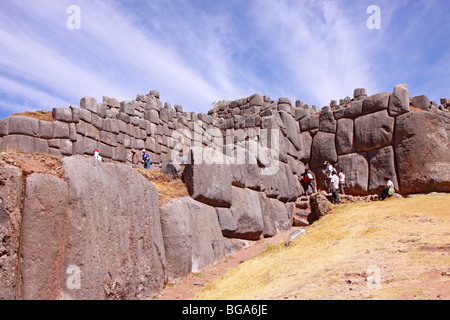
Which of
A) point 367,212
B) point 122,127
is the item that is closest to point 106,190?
point 367,212

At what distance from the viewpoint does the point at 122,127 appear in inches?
557

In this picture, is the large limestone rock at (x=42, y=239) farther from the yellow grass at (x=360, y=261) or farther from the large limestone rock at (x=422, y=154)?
the large limestone rock at (x=422, y=154)

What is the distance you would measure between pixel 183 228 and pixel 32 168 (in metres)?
3.29

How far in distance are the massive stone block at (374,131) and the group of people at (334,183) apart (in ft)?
5.20

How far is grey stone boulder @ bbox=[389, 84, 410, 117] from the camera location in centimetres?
1452

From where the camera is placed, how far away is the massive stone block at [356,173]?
49.7 ft

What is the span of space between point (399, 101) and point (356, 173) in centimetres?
348

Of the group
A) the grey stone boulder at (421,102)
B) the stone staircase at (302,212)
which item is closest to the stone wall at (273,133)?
the grey stone boulder at (421,102)

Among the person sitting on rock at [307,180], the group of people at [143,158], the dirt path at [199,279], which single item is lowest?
the dirt path at [199,279]

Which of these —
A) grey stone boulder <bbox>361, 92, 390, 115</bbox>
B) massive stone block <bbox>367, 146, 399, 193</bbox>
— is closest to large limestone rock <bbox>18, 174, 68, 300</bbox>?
massive stone block <bbox>367, 146, 399, 193</bbox>

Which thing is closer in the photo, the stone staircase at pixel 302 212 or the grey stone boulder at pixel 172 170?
the grey stone boulder at pixel 172 170

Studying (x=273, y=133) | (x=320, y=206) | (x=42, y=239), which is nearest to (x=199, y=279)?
(x=42, y=239)

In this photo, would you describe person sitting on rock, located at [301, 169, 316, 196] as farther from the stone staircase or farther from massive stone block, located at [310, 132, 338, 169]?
the stone staircase

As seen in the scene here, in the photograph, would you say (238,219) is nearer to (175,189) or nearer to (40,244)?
(175,189)
